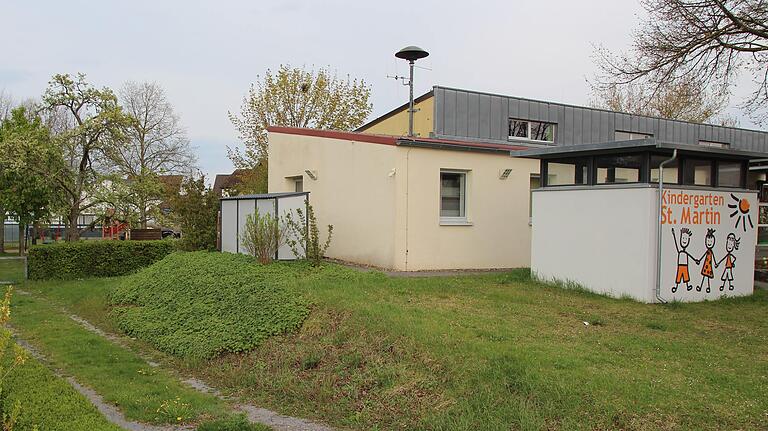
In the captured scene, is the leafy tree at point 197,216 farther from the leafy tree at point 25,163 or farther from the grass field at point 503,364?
the grass field at point 503,364

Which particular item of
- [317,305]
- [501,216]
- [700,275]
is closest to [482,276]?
[501,216]

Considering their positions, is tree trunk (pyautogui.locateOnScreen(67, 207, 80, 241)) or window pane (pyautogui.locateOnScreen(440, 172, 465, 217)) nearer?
window pane (pyautogui.locateOnScreen(440, 172, 465, 217))

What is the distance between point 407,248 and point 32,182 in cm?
1313

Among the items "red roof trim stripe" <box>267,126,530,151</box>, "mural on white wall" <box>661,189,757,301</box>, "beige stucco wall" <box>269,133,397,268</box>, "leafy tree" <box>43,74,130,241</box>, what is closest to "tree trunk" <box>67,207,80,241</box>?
"leafy tree" <box>43,74,130,241</box>

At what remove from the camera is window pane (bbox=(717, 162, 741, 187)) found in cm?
1159

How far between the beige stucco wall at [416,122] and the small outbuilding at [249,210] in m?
7.47

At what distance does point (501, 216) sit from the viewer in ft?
51.1

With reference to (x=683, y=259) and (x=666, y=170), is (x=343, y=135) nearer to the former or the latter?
(x=666, y=170)

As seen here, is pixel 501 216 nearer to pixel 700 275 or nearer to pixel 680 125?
pixel 700 275

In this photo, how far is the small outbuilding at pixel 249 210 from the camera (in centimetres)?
1404

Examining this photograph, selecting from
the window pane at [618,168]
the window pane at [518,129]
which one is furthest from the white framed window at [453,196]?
the window pane at [518,129]

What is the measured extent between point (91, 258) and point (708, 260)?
15.6 metres

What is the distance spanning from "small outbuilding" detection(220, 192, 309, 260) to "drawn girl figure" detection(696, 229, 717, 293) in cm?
812

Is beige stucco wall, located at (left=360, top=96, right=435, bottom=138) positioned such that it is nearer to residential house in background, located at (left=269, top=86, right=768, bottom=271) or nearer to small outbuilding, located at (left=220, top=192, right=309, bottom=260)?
residential house in background, located at (left=269, top=86, right=768, bottom=271)
